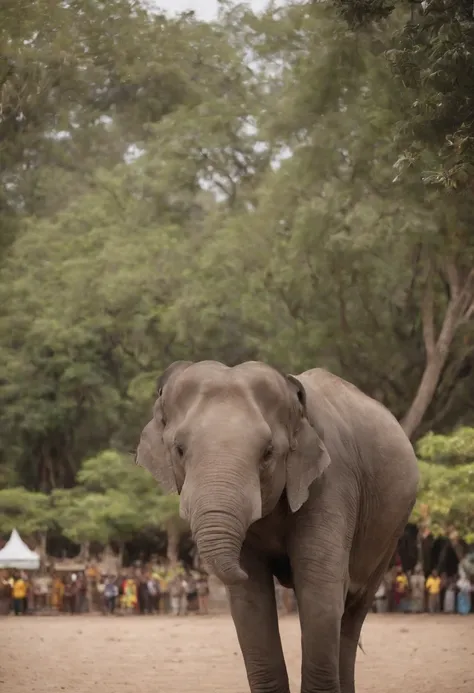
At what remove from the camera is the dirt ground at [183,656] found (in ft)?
38.0

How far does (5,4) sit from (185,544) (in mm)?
15111

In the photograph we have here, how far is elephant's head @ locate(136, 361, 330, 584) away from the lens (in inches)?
207

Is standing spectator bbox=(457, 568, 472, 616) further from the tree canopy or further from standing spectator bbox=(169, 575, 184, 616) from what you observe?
standing spectator bbox=(169, 575, 184, 616)

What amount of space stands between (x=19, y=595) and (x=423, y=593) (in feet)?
30.5

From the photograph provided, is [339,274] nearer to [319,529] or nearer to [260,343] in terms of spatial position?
[260,343]

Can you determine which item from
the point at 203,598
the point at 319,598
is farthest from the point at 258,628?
the point at 203,598

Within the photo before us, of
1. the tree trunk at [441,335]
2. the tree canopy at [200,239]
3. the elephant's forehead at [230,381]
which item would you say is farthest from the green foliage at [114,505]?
the elephant's forehead at [230,381]

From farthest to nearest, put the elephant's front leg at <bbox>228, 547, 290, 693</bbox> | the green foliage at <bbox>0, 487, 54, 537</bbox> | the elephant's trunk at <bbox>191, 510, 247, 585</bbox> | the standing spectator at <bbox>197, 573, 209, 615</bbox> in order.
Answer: the green foliage at <bbox>0, 487, 54, 537</bbox>
the standing spectator at <bbox>197, 573, 209, 615</bbox>
the elephant's front leg at <bbox>228, 547, 290, 693</bbox>
the elephant's trunk at <bbox>191, 510, 247, 585</bbox>

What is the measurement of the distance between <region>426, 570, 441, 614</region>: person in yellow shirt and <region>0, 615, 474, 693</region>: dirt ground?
2.08 meters

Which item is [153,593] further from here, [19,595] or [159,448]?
[159,448]

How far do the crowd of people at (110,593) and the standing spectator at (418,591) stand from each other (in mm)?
4752

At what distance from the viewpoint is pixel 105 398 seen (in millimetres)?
35281

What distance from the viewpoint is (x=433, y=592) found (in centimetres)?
2875

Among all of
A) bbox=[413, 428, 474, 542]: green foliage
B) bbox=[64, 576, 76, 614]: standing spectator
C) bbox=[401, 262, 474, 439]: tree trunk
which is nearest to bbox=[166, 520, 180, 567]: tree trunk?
bbox=[64, 576, 76, 614]: standing spectator
